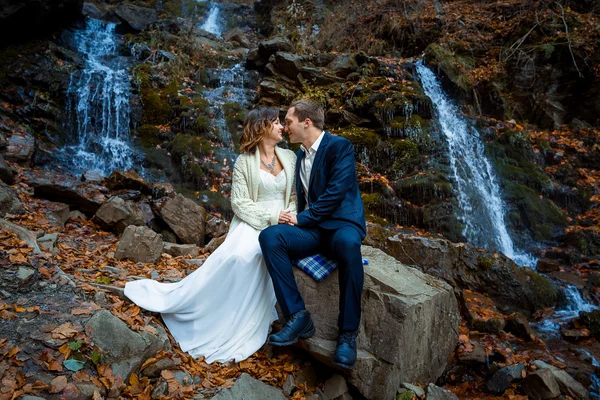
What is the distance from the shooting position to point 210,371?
9.88 feet

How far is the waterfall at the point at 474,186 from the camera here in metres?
8.47

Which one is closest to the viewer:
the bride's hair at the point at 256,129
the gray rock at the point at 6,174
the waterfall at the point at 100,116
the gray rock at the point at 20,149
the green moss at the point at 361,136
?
the bride's hair at the point at 256,129

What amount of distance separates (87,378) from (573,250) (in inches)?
358

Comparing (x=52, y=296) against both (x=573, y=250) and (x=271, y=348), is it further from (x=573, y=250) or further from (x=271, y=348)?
(x=573, y=250)

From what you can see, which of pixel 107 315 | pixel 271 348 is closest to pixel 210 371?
pixel 271 348

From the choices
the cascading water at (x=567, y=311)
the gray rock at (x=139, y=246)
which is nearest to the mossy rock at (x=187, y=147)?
the gray rock at (x=139, y=246)

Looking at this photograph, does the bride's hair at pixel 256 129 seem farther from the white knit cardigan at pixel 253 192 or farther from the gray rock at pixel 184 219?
the gray rock at pixel 184 219

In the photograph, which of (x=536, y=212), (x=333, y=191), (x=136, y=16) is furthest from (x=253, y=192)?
(x=136, y=16)

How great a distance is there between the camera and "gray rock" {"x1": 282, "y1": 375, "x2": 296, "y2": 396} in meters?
3.06

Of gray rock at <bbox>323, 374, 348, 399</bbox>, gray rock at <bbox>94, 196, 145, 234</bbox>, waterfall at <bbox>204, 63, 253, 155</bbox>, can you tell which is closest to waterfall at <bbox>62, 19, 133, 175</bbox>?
waterfall at <bbox>204, 63, 253, 155</bbox>

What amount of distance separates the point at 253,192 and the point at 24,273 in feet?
6.62

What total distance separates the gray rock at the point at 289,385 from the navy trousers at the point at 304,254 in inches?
22.1

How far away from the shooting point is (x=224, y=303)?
10.7 feet

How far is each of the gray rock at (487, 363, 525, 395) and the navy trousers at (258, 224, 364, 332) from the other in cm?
212
